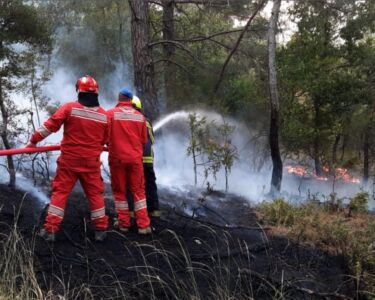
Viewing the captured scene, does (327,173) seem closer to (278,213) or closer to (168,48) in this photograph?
(168,48)

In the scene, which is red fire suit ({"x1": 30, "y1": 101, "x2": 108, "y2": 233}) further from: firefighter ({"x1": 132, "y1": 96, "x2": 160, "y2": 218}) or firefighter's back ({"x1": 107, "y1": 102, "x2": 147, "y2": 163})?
firefighter ({"x1": 132, "y1": 96, "x2": 160, "y2": 218})

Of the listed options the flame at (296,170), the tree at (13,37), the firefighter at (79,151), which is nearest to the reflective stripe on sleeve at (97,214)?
the firefighter at (79,151)

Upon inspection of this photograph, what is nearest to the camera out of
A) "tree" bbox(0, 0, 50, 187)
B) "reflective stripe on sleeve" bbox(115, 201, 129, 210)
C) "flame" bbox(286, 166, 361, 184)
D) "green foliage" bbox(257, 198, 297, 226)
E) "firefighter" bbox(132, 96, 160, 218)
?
"reflective stripe on sleeve" bbox(115, 201, 129, 210)

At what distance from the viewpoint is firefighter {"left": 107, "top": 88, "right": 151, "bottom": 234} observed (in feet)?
20.1

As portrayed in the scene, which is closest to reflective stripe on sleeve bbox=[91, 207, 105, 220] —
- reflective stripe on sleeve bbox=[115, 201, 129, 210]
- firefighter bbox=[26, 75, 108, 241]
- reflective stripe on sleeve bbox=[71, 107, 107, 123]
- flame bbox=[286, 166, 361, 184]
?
firefighter bbox=[26, 75, 108, 241]

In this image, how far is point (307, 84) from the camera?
43.3 ft

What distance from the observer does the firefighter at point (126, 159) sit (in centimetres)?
613

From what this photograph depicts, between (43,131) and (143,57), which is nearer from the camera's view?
(43,131)

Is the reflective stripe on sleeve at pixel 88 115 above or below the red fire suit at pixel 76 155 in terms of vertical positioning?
above

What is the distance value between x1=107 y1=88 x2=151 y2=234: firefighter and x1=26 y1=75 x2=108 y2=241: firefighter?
35cm

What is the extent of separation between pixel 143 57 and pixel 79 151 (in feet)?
18.3

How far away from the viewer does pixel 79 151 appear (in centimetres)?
560

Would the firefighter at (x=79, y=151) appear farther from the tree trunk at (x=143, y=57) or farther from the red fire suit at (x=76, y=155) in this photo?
the tree trunk at (x=143, y=57)

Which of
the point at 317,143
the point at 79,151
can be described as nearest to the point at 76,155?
the point at 79,151
